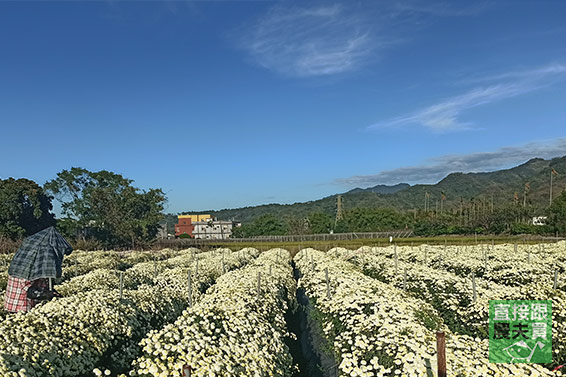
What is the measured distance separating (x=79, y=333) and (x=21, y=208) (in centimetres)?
4319

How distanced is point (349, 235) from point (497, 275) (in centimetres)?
5091

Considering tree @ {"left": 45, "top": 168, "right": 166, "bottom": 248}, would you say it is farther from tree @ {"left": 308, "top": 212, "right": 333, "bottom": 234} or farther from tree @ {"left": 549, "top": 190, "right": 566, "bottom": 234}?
tree @ {"left": 549, "top": 190, "right": 566, "bottom": 234}

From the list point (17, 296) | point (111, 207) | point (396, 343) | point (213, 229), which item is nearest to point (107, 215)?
point (111, 207)

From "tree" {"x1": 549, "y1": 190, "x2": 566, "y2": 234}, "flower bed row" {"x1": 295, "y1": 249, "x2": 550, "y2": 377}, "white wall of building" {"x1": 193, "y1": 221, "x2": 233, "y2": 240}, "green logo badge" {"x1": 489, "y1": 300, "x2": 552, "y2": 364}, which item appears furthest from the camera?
"white wall of building" {"x1": 193, "y1": 221, "x2": 233, "y2": 240}

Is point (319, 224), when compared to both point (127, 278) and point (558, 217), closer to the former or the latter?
point (558, 217)

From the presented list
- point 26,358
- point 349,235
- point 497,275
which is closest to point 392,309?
point 26,358

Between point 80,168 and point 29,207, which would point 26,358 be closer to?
point 29,207

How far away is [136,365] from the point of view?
5.85 metres

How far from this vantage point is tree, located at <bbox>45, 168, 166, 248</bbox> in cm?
5278

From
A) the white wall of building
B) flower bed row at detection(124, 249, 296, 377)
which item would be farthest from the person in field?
the white wall of building

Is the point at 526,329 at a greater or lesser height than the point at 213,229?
lesser

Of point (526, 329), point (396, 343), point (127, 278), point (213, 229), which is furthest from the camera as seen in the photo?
point (213, 229)

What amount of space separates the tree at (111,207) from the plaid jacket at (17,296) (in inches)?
1624

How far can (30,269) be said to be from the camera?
9555 mm
